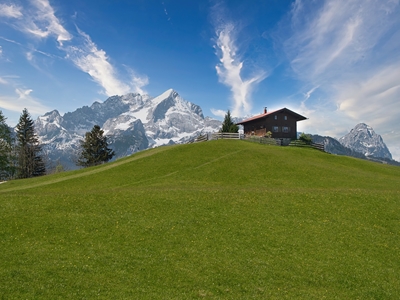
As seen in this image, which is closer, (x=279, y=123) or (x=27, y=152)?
(x=27, y=152)

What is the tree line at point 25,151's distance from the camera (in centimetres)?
7088

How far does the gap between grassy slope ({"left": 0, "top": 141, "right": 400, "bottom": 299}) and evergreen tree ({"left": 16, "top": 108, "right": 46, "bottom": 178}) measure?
65714mm

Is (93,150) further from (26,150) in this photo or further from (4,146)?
(4,146)

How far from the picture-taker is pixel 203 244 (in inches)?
779

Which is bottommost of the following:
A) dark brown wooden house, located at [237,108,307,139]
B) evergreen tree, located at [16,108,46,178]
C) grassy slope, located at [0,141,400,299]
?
grassy slope, located at [0,141,400,299]

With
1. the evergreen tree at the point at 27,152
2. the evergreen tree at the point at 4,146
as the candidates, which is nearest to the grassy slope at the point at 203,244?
the evergreen tree at the point at 4,146

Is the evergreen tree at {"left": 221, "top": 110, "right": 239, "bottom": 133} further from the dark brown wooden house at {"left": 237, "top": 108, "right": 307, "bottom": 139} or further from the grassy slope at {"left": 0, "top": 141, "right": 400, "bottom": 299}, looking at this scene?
→ the grassy slope at {"left": 0, "top": 141, "right": 400, "bottom": 299}

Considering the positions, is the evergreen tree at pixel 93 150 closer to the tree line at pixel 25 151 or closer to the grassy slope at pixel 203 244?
the tree line at pixel 25 151

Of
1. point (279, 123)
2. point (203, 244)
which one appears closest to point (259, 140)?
point (279, 123)

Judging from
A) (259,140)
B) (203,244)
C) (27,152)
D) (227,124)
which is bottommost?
(203,244)

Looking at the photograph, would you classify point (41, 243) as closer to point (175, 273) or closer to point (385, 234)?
point (175, 273)

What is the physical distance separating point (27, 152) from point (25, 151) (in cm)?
73

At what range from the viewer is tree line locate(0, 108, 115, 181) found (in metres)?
70.9

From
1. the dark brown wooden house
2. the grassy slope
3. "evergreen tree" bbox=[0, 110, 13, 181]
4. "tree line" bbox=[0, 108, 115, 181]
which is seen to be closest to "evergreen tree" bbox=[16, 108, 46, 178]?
"tree line" bbox=[0, 108, 115, 181]
